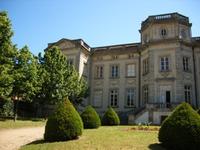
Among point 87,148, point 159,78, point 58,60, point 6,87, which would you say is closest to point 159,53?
point 159,78

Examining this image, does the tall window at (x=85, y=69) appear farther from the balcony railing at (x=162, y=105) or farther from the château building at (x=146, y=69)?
the balcony railing at (x=162, y=105)

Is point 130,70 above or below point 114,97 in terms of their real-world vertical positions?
above

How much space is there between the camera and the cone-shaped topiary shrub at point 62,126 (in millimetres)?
12430

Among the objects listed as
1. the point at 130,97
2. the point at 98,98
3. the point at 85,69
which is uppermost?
the point at 85,69

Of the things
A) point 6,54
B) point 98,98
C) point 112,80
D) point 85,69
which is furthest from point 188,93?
point 6,54

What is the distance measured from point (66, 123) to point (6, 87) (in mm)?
10779

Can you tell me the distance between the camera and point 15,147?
469 inches

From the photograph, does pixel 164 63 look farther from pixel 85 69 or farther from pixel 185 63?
pixel 85 69

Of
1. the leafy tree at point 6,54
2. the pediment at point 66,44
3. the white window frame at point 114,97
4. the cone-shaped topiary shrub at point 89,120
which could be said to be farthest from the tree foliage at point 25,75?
the white window frame at point 114,97

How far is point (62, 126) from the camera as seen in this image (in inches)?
492

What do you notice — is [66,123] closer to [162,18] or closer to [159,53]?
[159,53]

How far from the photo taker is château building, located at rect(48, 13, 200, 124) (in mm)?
27720

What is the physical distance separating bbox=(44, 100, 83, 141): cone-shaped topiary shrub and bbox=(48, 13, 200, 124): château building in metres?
14.8

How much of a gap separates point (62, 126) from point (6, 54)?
Result: 1229cm
